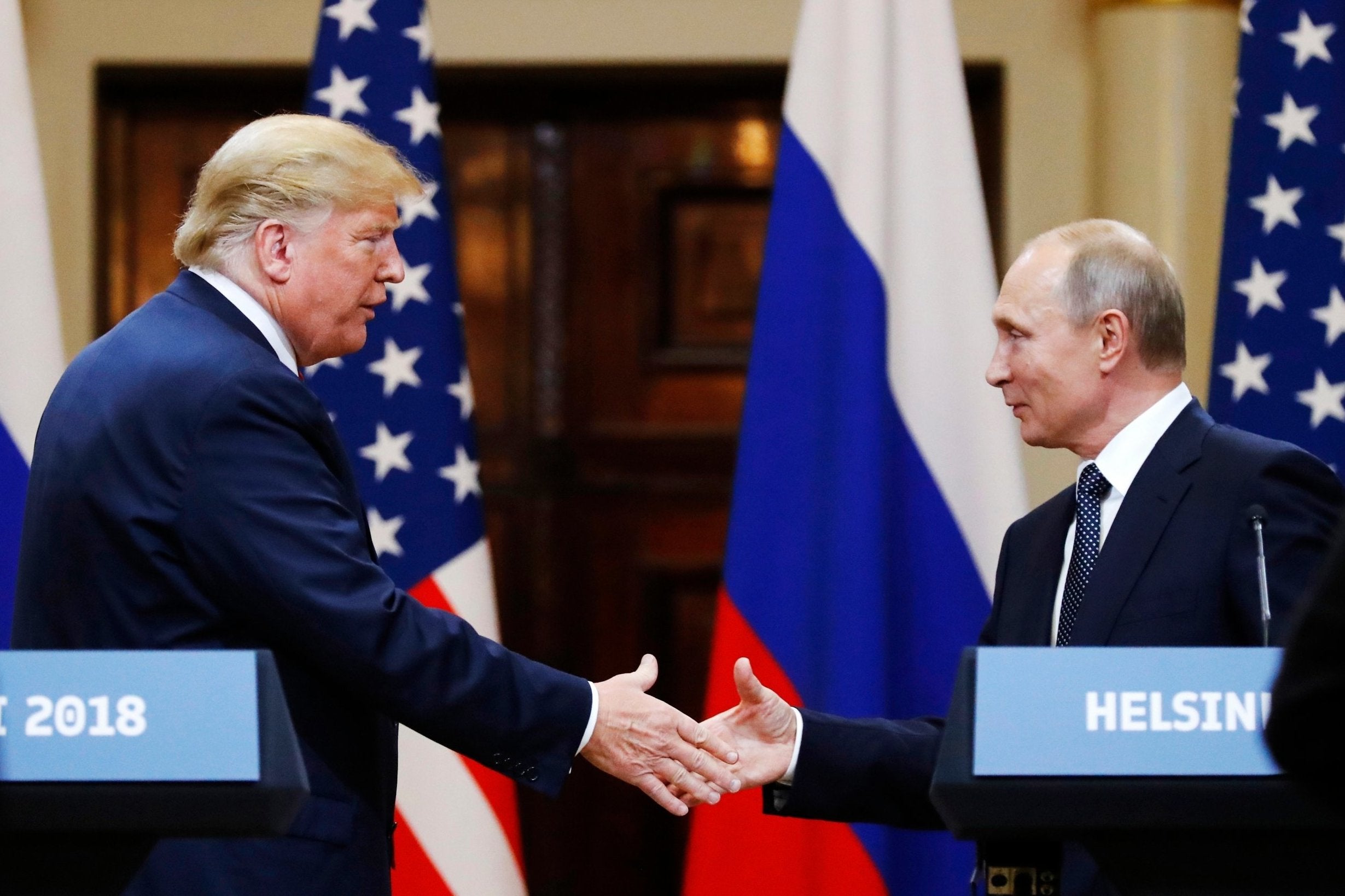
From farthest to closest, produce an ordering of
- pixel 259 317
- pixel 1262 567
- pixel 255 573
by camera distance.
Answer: pixel 259 317
pixel 255 573
pixel 1262 567

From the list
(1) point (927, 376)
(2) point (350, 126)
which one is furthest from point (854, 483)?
(2) point (350, 126)

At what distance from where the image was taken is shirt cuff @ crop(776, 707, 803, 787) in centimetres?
227

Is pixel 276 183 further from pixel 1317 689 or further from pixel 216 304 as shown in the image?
pixel 1317 689

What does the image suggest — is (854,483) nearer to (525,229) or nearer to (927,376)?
(927,376)

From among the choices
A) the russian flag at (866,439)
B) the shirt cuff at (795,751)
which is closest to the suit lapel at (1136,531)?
the shirt cuff at (795,751)

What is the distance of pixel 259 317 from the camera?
2.07 meters

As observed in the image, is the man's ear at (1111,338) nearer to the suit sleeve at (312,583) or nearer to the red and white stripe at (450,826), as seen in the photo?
the suit sleeve at (312,583)

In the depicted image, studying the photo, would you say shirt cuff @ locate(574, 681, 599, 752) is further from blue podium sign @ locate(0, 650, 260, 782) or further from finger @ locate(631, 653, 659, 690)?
blue podium sign @ locate(0, 650, 260, 782)

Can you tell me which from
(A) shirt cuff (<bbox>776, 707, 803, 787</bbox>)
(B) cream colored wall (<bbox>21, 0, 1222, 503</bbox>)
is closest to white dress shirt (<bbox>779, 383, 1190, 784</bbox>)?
(A) shirt cuff (<bbox>776, 707, 803, 787</bbox>)

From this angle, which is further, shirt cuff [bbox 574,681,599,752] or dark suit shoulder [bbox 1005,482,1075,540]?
dark suit shoulder [bbox 1005,482,1075,540]

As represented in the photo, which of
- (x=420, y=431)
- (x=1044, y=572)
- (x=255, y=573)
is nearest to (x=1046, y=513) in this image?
(x=1044, y=572)

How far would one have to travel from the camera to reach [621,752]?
7.07 feet

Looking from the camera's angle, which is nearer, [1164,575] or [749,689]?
[1164,575]

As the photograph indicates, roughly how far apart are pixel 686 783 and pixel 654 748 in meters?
0.10
